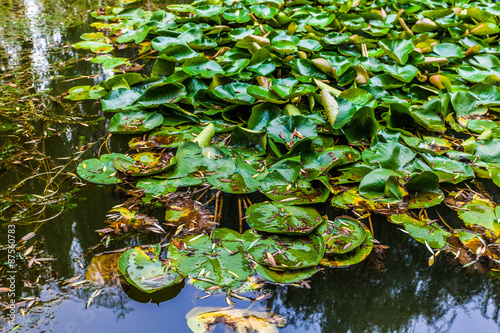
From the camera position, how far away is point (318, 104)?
2.18m

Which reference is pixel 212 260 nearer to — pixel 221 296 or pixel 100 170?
pixel 221 296

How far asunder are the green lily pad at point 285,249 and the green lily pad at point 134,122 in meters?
0.89

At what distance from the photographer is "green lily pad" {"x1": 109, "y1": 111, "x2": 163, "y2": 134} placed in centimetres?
199

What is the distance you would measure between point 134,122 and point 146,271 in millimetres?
994

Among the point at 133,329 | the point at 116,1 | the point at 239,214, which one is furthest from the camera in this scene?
the point at 116,1

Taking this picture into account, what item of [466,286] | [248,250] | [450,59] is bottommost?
[466,286]

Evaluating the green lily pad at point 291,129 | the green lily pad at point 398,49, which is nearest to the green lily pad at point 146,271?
the green lily pad at point 291,129

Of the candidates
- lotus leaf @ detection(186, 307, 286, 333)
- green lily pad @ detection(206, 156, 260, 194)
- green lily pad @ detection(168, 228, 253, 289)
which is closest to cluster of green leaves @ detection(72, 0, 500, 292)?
green lily pad @ detection(206, 156, 260, 194)

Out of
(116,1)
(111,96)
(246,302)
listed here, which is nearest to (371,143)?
(246,302)

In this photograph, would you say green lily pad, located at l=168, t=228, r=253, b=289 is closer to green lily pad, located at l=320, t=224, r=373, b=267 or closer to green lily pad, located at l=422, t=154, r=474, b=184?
green lily pad, located at l=320, t=224, r=373, b=267

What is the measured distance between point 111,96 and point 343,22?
2.03m

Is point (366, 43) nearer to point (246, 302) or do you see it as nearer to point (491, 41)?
point (491, 41)

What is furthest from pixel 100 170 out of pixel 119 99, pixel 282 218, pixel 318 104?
pixel 318 104

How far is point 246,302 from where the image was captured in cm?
123
